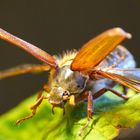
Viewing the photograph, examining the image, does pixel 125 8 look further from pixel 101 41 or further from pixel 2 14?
pixel 101 41

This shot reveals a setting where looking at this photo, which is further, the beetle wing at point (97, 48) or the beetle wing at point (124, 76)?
the beetle wing at point (124, 76)

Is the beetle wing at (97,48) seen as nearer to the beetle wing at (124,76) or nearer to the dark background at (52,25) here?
the beetle wing at (124,76)

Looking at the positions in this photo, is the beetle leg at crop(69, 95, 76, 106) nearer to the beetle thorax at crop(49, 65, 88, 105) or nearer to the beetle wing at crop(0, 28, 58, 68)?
the beetle thorax at crop(49, 65, 88, 105)

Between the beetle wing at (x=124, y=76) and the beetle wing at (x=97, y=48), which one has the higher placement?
the beetle wing at (x=97, y=48)

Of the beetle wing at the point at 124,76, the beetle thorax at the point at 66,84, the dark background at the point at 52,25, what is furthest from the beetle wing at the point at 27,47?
the dark background at the point at 52,25

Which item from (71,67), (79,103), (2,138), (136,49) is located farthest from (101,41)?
(136,49)

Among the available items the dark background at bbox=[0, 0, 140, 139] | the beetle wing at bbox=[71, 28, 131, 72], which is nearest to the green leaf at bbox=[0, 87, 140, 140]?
the beetle wing at bbox=[71, 28, 131, 72]

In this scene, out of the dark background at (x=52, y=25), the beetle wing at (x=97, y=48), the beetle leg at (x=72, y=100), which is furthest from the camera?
the dark background at (x=52, y=25)

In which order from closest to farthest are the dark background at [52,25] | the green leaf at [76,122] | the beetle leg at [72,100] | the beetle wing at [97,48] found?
1. the beetle wing at [97,48]
2. the green leaf at [76,122]
3. the beetle leg at [72,100]
4. the dark background at [52,25]
